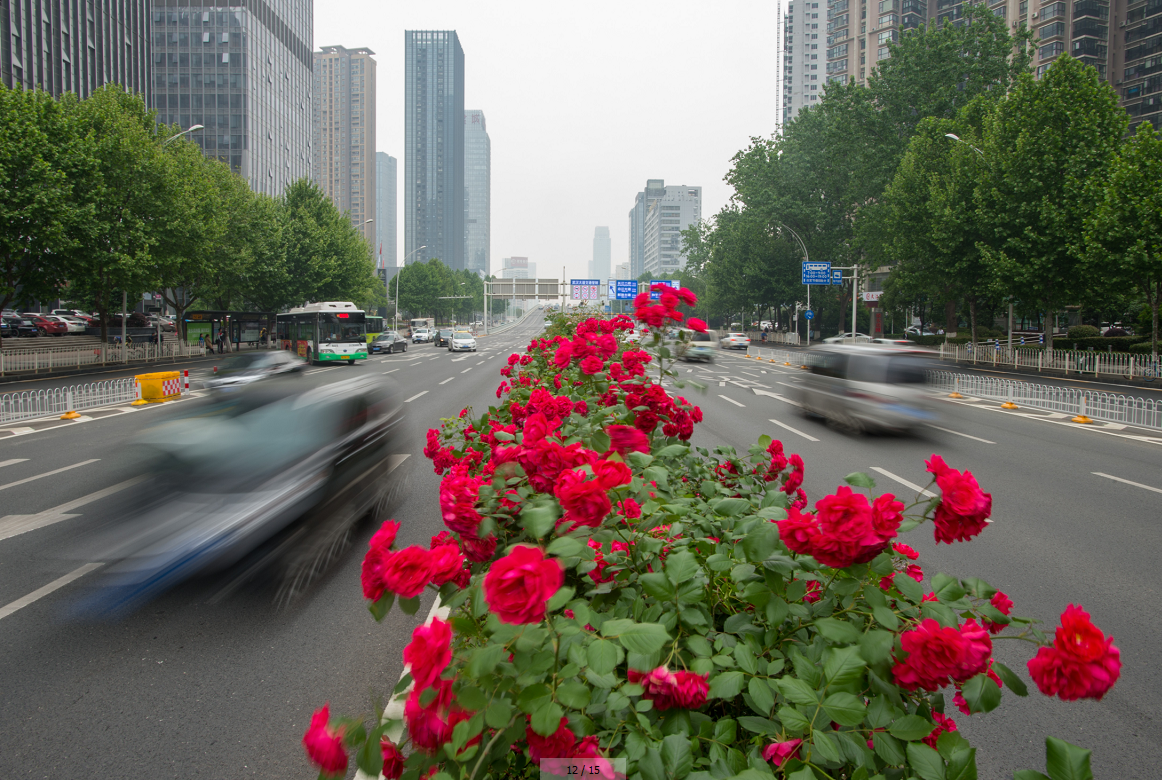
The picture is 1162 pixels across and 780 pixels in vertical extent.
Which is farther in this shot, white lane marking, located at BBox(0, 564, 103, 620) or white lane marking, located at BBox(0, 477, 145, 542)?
white lane marking, located at BBox(0, 477, 145, 542)

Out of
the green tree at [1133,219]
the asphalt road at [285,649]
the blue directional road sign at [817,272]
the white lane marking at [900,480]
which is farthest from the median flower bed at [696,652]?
the blue directional road sign at [817,272]

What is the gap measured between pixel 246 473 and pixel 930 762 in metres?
5.12

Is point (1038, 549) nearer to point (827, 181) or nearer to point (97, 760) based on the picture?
point (97, 760)

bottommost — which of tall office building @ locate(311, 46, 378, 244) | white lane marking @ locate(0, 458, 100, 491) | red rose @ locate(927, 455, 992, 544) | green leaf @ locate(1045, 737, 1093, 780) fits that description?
white lane marking @ locate(0, 458, 100, 491)

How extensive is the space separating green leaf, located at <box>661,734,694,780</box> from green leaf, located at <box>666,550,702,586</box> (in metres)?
0.41

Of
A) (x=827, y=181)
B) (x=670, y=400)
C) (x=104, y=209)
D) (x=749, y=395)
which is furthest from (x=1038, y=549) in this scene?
(x=827, y=181)

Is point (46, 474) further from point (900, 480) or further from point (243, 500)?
point (900, 480)

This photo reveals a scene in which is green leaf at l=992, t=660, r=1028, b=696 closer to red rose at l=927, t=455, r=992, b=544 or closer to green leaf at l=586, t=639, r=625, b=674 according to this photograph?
red rose at l=927, t=455, r=992, b=544

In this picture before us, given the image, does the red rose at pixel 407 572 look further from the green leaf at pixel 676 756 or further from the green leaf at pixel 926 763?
the green leaf at pixel 926 763

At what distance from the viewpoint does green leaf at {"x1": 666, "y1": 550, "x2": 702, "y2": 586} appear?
1.83 m

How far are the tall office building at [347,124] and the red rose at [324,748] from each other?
199 metres

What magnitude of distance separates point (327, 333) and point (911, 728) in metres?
35.1

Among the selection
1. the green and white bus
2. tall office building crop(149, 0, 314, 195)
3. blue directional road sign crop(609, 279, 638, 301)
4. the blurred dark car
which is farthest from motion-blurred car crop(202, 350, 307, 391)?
tall office building crop(149, 0, 314, 195)

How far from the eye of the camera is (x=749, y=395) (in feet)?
65.2
